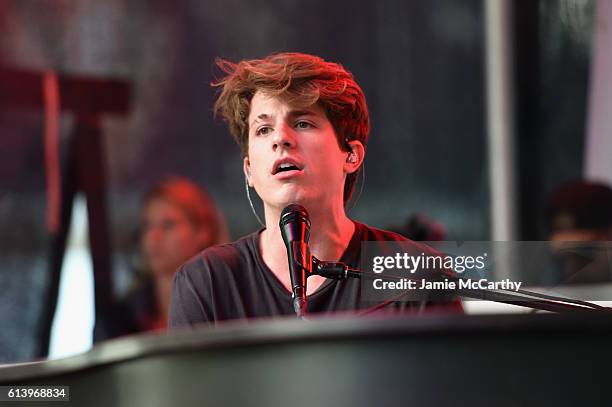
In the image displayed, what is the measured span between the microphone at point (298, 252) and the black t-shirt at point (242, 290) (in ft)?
0.65

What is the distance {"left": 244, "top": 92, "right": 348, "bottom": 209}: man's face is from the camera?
177 cm

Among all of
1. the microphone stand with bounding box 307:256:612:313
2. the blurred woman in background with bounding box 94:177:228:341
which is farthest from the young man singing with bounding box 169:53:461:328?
the blurred woman in background with bounding box 94:177:228:341

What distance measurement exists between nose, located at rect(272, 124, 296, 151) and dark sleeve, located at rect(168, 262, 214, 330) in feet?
0.98

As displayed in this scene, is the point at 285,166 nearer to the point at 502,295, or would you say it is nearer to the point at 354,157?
the point at 354,157

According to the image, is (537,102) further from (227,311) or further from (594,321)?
(594,321)

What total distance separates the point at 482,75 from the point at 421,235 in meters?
1.04

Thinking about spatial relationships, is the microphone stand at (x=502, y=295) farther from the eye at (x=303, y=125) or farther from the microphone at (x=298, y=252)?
the eye at (x=303, y=125)

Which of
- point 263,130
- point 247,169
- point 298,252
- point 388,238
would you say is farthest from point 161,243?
point 298,252

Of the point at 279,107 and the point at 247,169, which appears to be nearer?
the point at 279,107

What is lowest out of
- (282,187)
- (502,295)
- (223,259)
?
(502,295)

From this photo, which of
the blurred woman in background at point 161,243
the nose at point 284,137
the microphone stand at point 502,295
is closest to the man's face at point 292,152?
the nose at point 284,137

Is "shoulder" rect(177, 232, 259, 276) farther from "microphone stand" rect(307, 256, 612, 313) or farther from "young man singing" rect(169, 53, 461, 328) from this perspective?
"microphone stand" rect(307, 256, 612, 313)

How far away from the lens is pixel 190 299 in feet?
5.72

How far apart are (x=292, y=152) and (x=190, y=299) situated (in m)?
0.36
